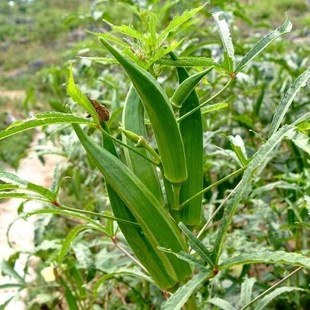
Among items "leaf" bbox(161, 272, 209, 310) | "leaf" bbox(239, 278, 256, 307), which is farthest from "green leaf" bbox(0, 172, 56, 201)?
"leaf" bbox(239, 278, 256, 307)

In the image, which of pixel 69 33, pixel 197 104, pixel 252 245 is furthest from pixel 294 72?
pixel 69 33

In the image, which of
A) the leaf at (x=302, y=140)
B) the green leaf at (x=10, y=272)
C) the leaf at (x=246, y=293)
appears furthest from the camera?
the green leaf at (x=10, y=272)

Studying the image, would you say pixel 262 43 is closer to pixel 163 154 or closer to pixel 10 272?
pixel 163 154

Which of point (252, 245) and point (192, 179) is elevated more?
point (192, 179)

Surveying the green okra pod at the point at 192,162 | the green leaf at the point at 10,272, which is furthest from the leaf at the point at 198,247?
the green leaf at the point at 10,272

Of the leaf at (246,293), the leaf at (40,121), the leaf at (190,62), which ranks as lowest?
the leaf at (246,293)

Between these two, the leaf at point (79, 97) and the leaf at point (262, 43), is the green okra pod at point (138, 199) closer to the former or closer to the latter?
the leaf at point (79, 97)

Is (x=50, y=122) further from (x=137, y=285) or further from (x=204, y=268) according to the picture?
(x=137, y=285)
